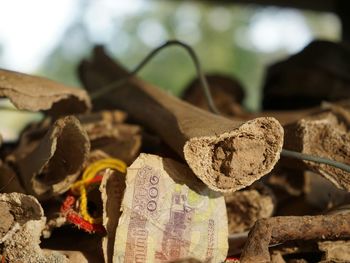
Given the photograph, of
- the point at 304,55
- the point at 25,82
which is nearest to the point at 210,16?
the point at 304,55

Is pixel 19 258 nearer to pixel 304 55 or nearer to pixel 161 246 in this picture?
pixel 161 246

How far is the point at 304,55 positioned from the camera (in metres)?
1.87

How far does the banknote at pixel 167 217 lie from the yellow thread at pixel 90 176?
9 centimetres

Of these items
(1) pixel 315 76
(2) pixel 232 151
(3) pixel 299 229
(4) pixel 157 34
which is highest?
(2) pixel 232 151

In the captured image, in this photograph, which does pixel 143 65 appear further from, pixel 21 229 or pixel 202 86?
pixel 21 229

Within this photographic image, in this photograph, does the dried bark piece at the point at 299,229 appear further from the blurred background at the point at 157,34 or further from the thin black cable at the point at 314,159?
the blurred background at the point at 157,34

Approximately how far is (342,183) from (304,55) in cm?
89

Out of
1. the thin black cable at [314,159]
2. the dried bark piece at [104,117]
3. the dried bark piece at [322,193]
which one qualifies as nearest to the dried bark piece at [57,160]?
the dried bark piece at [104,117]

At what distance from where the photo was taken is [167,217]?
0.95m

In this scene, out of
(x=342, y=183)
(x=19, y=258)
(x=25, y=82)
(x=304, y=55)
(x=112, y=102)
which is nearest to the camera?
(x=19, y=258)

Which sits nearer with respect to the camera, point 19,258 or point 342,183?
point 19,258

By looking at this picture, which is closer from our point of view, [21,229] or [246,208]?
[21,229]

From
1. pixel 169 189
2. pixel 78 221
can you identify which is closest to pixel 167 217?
pixel 169 189

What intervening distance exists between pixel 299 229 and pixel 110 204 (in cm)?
31
